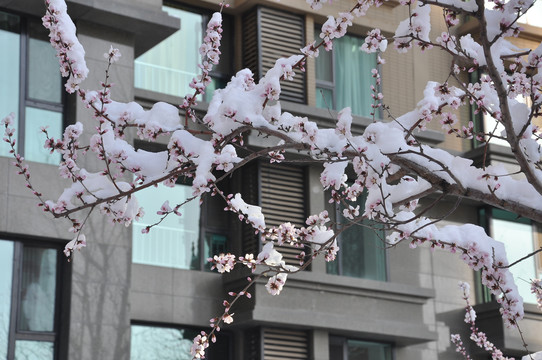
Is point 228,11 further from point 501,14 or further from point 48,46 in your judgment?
point 501,14

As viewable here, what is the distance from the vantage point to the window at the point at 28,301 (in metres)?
15.2

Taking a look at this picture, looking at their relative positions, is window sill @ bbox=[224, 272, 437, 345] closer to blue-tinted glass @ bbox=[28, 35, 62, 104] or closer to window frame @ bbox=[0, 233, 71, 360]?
window frame @ bbox=[0, 233, 71, 360]

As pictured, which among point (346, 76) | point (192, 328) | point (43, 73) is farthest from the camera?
point (346, 76)

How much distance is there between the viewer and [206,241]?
18.9 m

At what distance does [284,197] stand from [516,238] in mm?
6011

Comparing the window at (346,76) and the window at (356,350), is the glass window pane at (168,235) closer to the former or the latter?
the window at (356,350)

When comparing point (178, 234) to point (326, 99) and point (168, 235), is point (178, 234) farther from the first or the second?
point (326, 99)

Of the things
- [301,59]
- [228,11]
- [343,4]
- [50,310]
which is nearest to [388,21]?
[343,4]

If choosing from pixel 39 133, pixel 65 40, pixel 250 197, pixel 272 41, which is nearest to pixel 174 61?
pixel 272 41

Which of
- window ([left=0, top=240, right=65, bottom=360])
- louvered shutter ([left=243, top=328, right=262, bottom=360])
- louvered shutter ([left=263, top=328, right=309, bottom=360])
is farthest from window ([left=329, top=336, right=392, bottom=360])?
window ([left=0, top=240, right=65, bottom=360])

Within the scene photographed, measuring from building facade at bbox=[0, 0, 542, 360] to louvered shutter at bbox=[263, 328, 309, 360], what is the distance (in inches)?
1.2

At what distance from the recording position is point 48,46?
16828 mm

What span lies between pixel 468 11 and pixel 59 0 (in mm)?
3197

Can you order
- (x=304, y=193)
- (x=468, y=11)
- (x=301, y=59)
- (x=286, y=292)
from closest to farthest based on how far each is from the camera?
(x=468, y=11) < (x=301, y=59) < (x=286, y=292) < (x=304, y=193)
